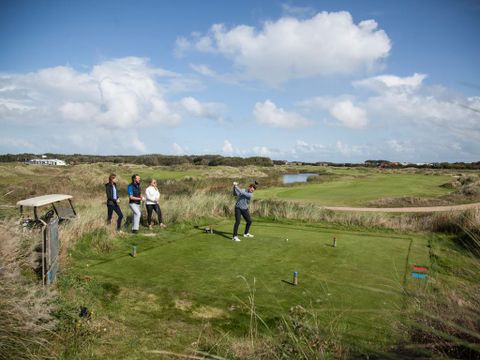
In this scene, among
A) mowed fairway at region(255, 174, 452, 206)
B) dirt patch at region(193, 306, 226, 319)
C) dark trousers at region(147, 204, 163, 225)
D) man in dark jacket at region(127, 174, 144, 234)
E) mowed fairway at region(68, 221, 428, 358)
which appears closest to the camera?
mowed fairway at region(68, 221, 428, 358)

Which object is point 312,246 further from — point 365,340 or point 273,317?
point 365,340

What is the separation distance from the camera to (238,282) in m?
7.36

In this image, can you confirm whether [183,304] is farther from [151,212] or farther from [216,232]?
[151,212]

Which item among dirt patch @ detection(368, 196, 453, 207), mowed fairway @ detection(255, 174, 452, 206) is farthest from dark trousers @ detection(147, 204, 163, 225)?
dirt patch @ detection(368, 196, 453, 207)

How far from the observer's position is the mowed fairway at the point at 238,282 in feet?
17.0

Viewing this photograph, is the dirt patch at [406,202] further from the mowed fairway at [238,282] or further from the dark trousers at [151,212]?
the dark trousers at [151,212]

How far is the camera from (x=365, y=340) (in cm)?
485

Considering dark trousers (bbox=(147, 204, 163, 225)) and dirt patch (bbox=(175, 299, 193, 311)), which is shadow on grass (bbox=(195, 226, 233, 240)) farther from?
dirt patch (bbox=(175, 299, 193, 311))

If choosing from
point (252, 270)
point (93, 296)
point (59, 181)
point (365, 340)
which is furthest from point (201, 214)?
point (59, 181)

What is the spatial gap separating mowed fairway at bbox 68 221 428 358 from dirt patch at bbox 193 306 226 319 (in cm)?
2

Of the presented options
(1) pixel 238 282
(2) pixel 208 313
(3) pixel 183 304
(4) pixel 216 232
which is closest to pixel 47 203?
(4) pixel 216 232

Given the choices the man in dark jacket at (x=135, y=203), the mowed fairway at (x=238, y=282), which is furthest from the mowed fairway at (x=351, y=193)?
the man in dark jacket at (x=135, y=203)

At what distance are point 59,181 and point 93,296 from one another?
2740cm

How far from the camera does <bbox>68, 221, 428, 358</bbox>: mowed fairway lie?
17.0ft
